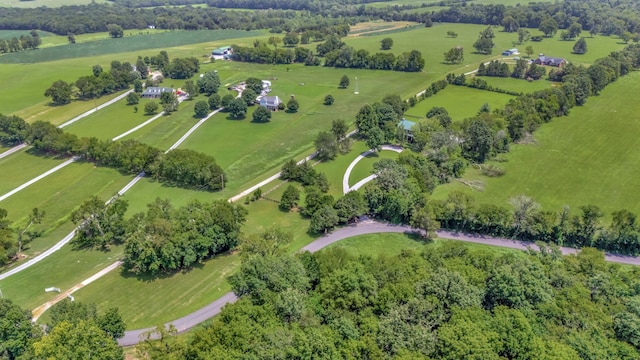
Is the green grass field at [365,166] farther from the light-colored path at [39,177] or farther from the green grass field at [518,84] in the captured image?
the green grass field at [518,84]

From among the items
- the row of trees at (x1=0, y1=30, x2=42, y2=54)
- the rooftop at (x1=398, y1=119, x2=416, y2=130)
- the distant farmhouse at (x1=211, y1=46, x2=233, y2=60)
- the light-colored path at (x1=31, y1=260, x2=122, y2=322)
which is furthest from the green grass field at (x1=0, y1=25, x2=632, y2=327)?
the row of trees at (x1=0, y1=30, x2=42, y2=54)

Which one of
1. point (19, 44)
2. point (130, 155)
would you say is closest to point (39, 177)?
point (130, 155)

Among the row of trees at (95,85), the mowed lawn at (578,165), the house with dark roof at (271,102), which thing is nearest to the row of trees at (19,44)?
the row of trees at (95,85)

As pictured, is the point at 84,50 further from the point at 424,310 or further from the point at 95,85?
the point at 424,310

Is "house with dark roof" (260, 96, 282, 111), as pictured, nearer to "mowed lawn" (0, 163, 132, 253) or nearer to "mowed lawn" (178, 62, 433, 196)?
"mowed lawn" (178, 62, 433, 196)

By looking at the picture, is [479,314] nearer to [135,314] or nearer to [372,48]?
[135,314]

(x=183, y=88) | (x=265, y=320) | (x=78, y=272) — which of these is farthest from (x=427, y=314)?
(x=183, y=88)
